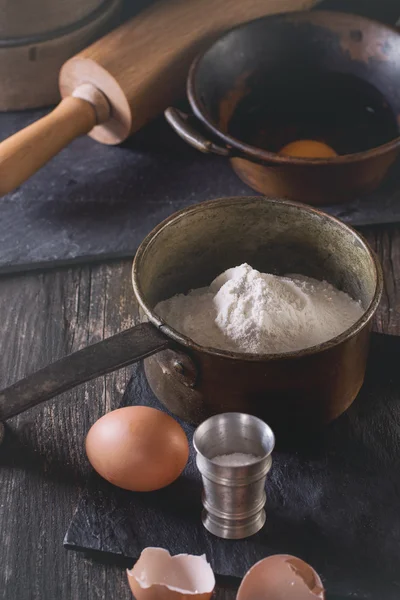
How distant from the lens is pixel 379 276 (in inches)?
38.9

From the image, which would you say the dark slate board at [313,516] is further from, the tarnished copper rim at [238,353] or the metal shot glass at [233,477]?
the tarnished copper rim at [238,353]

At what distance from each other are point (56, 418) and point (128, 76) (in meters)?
0.72

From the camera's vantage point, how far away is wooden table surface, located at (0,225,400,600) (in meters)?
0.91

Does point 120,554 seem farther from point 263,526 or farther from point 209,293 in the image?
point 209,293

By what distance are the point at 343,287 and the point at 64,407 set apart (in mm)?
420

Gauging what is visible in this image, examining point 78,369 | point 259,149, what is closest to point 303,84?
point 259,149

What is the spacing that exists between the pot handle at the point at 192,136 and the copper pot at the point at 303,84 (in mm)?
71

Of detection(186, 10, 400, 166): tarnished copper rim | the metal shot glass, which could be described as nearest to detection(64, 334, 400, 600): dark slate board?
the metal shot glass

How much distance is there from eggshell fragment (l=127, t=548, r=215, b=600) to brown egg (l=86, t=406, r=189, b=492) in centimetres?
10

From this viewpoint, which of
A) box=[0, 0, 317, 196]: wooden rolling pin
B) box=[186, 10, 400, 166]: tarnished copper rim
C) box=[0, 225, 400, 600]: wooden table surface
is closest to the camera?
box=[0, 225, 400, 600]: wooden table surface

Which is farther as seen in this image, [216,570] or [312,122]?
[312,122]

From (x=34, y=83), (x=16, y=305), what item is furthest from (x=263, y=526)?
(x=34, y=83)

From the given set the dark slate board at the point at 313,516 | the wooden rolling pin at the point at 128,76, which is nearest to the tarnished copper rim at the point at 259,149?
the wooden rolling pin at the point at 128,76

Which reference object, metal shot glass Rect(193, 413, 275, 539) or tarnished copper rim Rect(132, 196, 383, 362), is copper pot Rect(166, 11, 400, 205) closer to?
tarnished copper rim Rect(132, 196, 383, 362)
